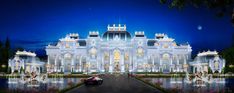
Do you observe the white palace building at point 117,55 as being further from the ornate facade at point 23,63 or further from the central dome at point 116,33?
the ornate facade at point 23,63

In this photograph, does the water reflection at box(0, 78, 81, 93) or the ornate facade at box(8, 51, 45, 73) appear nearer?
the water reflection at box(0, 78, 81, 93)

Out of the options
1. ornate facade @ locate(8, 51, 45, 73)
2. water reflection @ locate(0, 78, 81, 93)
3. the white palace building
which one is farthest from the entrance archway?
water reflection @ locate(0, 78, 81, 93)

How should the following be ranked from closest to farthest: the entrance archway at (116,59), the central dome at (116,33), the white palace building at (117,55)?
the white palace building at (117,55) → the entrance archway at (116,59) → the central dome at (116,33)

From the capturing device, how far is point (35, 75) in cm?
4034

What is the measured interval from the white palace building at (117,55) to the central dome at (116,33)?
0.96 metres

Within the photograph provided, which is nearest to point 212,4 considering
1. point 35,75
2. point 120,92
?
point 120,92

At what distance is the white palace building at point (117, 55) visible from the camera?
11281cm

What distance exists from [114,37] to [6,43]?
33.1 metres

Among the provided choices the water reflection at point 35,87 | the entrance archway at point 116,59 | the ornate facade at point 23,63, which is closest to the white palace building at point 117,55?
the entrance archway at point 116,59

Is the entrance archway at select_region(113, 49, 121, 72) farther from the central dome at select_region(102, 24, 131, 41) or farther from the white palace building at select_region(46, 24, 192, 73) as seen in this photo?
the central dome at select_region(102, 24, 131, 41)

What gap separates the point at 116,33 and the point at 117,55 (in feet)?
31.1

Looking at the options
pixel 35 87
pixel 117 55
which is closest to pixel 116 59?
pixel 117 55

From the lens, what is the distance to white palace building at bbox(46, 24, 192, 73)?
370ft

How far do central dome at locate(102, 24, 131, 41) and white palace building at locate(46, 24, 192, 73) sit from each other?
96 centimetres
